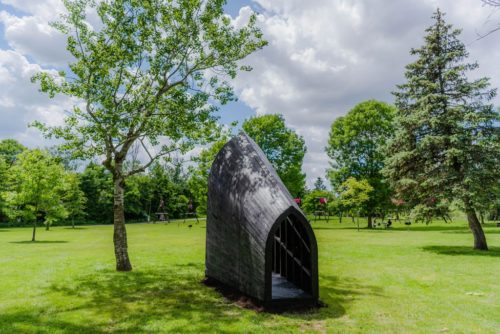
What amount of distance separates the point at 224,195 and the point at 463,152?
14.6 metres

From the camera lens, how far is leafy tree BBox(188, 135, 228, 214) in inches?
554

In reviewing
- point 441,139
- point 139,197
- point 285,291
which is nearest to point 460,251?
point 441,139

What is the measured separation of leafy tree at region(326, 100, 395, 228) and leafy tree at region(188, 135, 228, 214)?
1646 centimetres

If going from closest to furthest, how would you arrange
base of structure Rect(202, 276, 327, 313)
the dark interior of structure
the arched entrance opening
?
1. base of structure Rect(202, 276, 327, 313)
2. the arched entrance opening
3. the dark interior of structure

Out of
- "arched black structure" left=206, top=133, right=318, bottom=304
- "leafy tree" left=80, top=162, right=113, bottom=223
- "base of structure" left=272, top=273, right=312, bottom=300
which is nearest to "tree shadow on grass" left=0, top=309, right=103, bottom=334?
"arched black structure" left=206, top=133, right=318, bottom=304

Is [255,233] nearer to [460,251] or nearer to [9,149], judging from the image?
[460,251]

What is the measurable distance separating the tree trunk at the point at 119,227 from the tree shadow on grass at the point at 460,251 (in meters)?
15.7

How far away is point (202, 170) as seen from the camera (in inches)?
554

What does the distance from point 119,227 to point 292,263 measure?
679cm

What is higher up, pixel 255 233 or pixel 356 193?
pixel 356 193

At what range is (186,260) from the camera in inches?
636

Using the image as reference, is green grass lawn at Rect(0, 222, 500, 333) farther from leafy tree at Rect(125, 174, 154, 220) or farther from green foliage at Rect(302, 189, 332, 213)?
leafy tree at Rect(125, 174, 154, 220)

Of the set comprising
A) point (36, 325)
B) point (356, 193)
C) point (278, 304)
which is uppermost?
point (356, 193)

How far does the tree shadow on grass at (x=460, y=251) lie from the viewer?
57.1 feet
